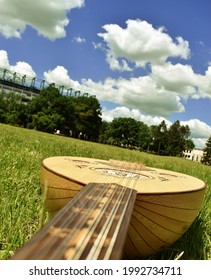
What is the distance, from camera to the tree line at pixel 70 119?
195ft

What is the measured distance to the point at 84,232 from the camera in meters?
0.96

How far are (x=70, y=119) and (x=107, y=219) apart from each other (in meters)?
61.3

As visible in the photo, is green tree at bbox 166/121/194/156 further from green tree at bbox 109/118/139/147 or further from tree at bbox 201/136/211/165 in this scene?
green tree at bbox 109/118/139/147

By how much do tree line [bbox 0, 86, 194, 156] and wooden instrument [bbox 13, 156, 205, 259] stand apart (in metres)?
56.0

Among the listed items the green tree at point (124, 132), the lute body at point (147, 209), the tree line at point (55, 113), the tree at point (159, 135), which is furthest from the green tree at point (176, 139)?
the lute body at point (147, 209)

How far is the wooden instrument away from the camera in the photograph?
2.79 ft

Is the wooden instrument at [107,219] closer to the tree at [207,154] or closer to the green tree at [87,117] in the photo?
the green tree at [87,117]

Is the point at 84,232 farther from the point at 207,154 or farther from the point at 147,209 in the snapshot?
the point at 207,154

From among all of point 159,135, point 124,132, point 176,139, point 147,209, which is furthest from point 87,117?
point 147,209

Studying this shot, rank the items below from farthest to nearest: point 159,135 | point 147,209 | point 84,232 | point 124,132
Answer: point 159,135
point 124,132
point 147,209
point 84,232

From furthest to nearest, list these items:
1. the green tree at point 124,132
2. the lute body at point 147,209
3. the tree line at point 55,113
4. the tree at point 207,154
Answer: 1. the tree at point 207,154
2. the green tree at point 124,132
3. the tree line at point 55,113
4. the lute body at point 147,209

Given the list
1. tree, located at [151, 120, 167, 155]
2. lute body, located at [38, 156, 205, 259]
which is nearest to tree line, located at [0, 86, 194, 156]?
tree, located at [151, 120, 167, 155]

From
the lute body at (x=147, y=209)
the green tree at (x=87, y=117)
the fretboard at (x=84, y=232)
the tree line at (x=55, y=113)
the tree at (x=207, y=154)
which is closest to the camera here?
the fretboard at (x=84, y=232)

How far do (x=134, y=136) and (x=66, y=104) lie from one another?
24960mm
